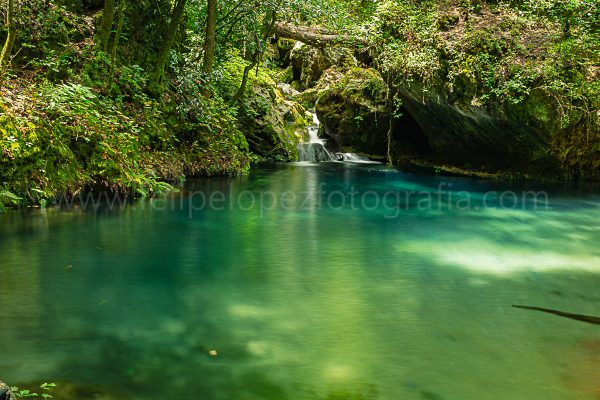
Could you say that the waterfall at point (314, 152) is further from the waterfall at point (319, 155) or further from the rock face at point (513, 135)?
the rock face at point (513, 135)

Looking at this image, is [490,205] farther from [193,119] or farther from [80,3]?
[80,3]

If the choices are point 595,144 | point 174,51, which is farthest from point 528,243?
point 174,51

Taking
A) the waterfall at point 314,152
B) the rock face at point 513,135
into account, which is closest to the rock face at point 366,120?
the waterfall at point 314,152

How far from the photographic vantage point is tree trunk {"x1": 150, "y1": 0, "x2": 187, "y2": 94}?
510 inches

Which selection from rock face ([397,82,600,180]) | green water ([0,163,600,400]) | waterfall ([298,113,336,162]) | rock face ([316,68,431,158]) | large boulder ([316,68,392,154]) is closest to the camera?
green water ([0,163,600,400])

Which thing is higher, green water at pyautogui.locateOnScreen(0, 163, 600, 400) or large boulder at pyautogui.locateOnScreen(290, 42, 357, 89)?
large boulder at pyautogui.locateOnScreen(290, 42, 357, 89)

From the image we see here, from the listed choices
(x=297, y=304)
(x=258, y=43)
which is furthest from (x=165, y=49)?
(x=297, y=304)

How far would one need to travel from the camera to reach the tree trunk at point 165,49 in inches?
510

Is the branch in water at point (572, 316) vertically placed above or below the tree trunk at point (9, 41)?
below

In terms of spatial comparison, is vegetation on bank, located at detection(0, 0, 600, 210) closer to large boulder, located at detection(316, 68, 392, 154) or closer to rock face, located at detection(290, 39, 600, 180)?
rock face, located at detection(290, 39, 600, 180)

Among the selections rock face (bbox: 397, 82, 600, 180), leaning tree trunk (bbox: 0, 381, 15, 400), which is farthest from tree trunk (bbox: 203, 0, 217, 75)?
leaning tree trunk (bbox: 0, 381, 15, 400)

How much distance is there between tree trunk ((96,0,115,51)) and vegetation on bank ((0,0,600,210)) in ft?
0.08

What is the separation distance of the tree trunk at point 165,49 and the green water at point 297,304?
4.85 m

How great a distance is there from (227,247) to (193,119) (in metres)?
7.70
